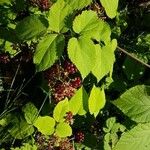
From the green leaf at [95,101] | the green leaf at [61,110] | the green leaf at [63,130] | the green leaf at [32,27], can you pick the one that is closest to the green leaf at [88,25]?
the green leaf at [32,27]

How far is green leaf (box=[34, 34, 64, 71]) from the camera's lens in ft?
3.71

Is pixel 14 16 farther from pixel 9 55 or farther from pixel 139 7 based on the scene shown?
pixel 139 7

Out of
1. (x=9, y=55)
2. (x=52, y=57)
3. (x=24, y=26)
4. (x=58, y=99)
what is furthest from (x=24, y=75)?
(x=52, y=57)

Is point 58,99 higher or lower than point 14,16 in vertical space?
lower

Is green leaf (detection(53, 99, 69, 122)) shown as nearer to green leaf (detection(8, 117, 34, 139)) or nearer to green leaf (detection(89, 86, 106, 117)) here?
green leaf (detection(89, 86, 106, 117))

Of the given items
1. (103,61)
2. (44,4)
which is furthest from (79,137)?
(103,61)

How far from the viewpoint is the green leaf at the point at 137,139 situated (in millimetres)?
1507

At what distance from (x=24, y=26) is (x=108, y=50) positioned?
1.04ft

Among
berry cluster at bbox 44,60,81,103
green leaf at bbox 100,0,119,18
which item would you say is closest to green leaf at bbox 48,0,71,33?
green leaf at bbox 100,0,119,18

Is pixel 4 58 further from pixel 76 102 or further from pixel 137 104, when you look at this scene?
pixel 137 104

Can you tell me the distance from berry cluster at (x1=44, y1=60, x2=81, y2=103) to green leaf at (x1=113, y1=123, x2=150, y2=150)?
365 mm

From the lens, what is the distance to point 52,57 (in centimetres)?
113

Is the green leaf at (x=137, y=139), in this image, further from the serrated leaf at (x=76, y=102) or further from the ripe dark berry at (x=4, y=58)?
the ripe dark berry at (x=4, y=58)

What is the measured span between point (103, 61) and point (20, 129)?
0.95 m
